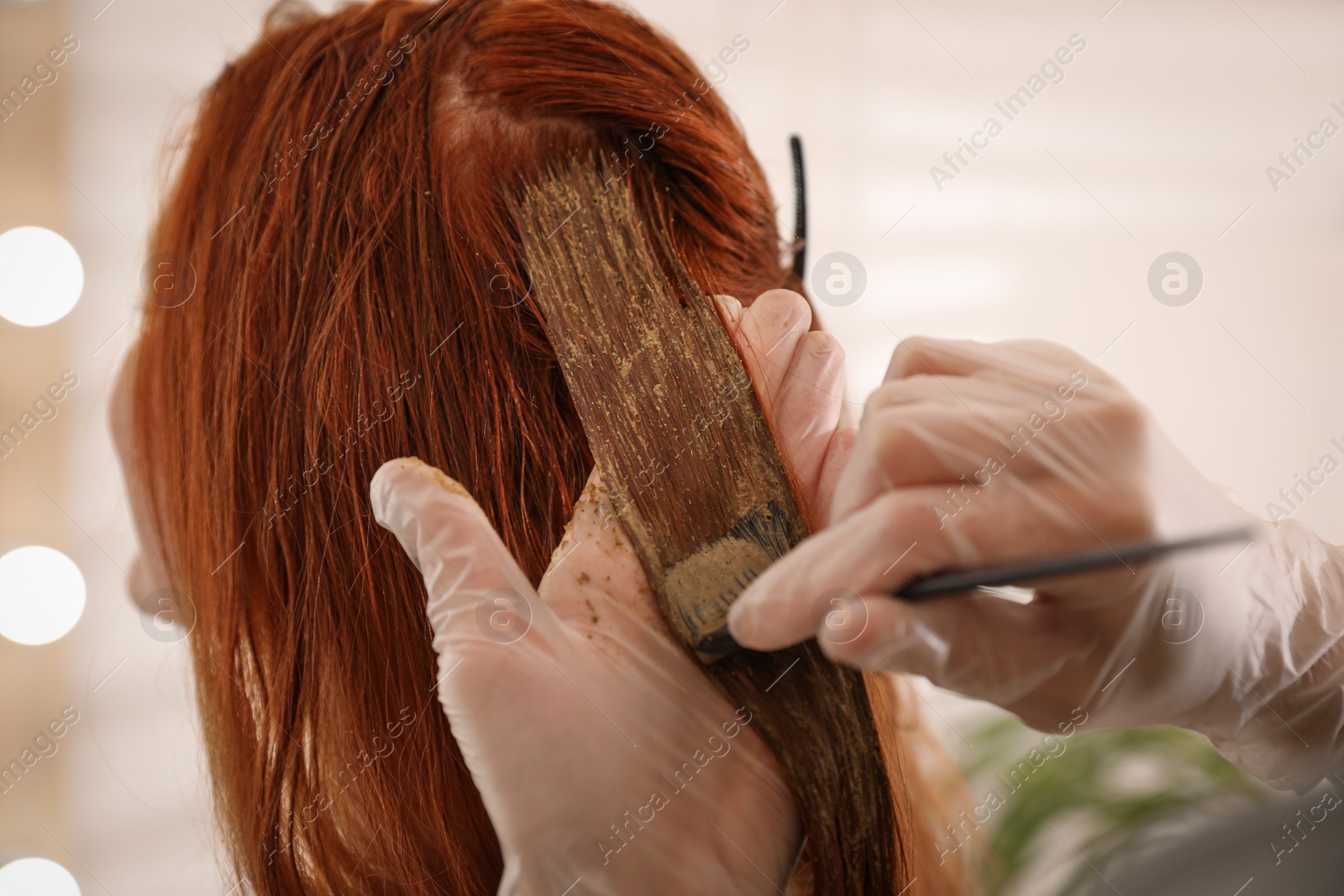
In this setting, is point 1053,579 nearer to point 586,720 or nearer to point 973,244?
point 586,720

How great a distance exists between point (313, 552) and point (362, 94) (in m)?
0.47

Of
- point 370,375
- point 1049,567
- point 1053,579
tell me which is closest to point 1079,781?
point 1053,579

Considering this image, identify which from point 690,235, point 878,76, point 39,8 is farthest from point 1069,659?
point 39,8

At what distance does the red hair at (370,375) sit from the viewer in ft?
2.30

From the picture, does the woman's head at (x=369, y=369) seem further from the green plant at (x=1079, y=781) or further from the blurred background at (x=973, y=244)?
the green plant at (x=1079, y=781)

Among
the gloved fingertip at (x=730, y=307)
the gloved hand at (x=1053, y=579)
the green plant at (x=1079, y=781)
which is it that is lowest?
the green plant at (x=1079, y=781)

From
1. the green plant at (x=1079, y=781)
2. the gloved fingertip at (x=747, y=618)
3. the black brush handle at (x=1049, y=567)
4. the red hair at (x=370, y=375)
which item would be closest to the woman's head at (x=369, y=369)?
the red hair at (x=370, y=375)

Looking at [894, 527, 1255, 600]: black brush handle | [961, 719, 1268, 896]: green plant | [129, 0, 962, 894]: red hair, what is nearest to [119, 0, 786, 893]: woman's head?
[129, 0, 962, 894]: red hair

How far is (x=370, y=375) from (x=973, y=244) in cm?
103

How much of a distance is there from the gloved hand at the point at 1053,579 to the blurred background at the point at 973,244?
0.45 meters

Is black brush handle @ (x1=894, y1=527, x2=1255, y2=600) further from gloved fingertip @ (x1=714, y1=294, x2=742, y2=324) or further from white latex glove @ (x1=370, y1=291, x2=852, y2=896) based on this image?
gloved fingertip @ (x1=714, y1=294, x2=742, y2=324)

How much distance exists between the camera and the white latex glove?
0.57 metres

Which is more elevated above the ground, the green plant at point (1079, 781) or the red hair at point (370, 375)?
the red hair at point (370, 375)

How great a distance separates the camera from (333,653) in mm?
709
